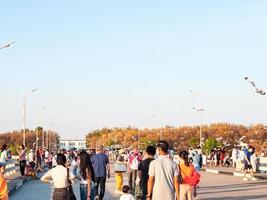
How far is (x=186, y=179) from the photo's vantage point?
14164 mm

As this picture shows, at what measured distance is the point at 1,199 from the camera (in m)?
9.62

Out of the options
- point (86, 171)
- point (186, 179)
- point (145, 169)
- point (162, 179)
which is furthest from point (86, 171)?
point (162, 179)

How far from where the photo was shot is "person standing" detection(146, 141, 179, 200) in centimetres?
1073

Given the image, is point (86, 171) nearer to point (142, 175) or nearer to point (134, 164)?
point (142, 175)

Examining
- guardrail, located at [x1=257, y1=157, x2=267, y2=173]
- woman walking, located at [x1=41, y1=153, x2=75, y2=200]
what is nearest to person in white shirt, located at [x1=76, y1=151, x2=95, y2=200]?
woman walking, located at [x1=41, y1=153, x2=75, y2=200]

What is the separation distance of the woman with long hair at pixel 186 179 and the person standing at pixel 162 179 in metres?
2.97

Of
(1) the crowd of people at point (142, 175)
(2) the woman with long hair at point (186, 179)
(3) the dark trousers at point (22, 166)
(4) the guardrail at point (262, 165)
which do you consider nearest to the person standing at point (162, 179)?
(1) the crowd of people at point (142, 175)

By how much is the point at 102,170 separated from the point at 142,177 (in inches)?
195

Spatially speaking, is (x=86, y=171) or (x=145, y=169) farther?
(x=86, y=171)

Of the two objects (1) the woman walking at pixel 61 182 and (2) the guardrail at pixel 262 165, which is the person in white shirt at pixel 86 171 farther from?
(2) the guardrail at pixel 262 165

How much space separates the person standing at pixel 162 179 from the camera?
10727mm

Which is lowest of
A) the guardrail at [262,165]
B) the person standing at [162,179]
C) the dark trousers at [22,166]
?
the guardrail at [262,165]

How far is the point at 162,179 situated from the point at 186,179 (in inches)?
137

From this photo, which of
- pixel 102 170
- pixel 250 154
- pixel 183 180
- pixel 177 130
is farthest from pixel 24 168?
pixel 177 130
